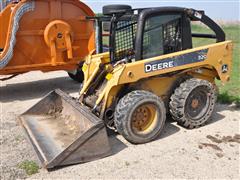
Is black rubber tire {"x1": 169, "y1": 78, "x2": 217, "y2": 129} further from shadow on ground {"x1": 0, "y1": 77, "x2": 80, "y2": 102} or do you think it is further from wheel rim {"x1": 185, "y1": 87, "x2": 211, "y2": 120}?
shadow on ground {"x1": 0, "y1": 77, "x2": 80, "y2": 102}

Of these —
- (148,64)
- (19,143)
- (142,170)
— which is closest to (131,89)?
(148,64)

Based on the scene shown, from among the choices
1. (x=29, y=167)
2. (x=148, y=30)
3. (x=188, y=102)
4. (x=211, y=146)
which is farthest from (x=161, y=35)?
(x=29, y=167)

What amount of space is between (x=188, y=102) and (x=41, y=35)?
3636 mm

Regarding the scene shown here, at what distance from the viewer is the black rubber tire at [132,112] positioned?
4.33 meters

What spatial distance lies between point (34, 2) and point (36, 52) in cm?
100

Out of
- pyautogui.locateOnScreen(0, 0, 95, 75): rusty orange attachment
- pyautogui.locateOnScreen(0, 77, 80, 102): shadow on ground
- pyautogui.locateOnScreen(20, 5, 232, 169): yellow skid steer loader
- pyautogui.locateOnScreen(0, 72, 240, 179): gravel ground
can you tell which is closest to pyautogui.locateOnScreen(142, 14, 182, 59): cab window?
pyautogui.locateOnScreen(20, 5, 232, 169): yellow skid steer loader

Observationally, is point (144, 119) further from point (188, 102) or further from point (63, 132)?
point (63, 132)

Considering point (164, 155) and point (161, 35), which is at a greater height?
point (161, 35)

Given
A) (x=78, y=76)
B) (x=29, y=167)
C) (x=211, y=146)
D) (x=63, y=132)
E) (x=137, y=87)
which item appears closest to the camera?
(x=29, y=167)

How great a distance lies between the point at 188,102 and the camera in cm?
491

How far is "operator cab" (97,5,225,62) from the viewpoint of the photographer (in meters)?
4.58

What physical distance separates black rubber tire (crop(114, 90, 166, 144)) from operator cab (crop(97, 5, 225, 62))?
531 millimetres

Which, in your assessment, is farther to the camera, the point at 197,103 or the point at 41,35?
the point at 41,35

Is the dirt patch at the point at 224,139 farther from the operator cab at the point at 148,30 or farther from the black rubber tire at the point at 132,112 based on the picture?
the operator cab at the point at 148,30
